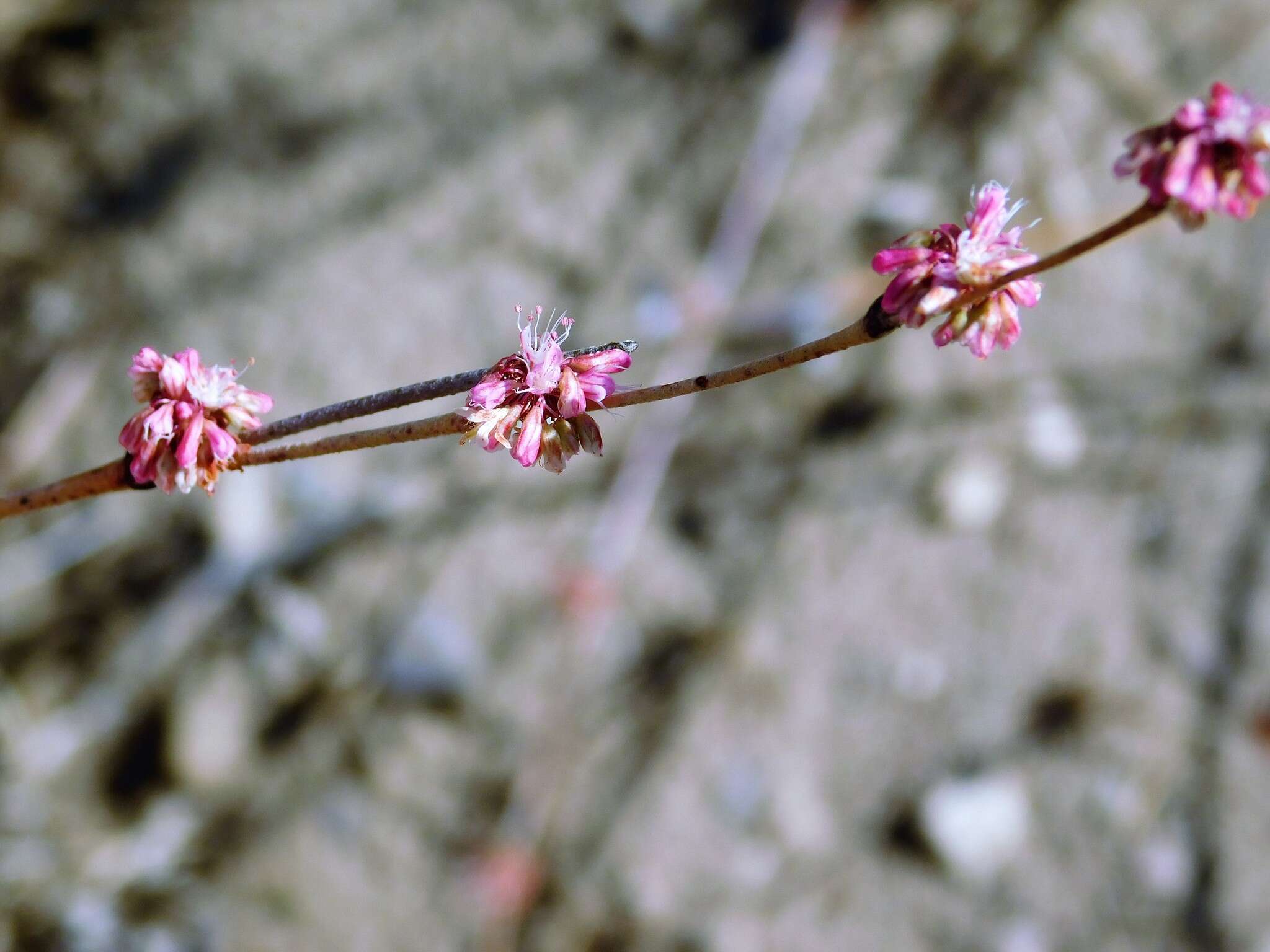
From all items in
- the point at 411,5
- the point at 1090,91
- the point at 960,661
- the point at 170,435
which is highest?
the point at 411,5

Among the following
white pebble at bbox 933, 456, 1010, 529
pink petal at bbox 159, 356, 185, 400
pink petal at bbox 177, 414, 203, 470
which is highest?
white pebble at bbox 933, 456, 1010, 529

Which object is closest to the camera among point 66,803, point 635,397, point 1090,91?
point 635,397

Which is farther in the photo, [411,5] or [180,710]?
[411,5]

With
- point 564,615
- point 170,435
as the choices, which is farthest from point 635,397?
point 564,615

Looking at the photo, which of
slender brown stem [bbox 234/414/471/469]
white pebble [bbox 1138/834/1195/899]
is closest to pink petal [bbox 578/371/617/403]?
slender brown stem [bbox 234/414/471/469]

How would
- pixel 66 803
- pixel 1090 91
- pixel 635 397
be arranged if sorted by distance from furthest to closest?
pixel 1090 91
pixel 66 803
pixel 635 397

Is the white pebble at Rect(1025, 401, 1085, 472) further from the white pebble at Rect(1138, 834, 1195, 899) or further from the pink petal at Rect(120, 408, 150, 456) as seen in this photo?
the pink petal at Rect(120, 408, 150, 456)

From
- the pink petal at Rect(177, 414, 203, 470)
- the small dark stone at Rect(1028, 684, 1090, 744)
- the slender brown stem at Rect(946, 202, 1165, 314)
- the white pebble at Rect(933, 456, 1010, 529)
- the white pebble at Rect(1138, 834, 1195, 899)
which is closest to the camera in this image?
the slender brown stem at Rect(946, 202, 1165, 314)

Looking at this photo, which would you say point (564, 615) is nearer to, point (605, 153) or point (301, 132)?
point (605, 153)
